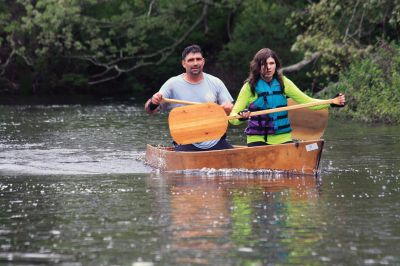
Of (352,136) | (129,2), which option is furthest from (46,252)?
(129,2)

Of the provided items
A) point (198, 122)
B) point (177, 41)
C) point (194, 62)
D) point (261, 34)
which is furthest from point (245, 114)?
point (177, 41)

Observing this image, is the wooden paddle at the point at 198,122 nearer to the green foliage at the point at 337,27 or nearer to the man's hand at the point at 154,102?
the man's hand at the point at 154,102

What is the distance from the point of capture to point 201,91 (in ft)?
45.7

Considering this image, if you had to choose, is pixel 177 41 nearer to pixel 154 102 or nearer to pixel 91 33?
pixel 91 33

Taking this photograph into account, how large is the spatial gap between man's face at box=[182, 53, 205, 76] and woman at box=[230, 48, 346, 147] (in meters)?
0.79

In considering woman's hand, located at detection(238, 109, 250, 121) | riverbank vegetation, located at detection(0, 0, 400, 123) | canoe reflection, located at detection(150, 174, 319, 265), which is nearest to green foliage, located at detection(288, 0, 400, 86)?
riverbank vegetation, located at detection(0, 0, 400, 123)

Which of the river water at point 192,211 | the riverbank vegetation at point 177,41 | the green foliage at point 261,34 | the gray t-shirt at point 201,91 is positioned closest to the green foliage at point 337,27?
the riverbank vegetation at point 177,41

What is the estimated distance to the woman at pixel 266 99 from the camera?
12.8 m

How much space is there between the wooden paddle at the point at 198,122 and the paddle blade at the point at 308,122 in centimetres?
124

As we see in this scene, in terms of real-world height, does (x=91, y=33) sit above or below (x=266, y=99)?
above

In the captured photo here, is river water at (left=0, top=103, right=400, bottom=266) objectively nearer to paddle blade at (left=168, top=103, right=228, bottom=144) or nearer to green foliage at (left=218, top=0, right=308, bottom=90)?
paddle blade at (left=168, top=103, right=228, bottom=144)

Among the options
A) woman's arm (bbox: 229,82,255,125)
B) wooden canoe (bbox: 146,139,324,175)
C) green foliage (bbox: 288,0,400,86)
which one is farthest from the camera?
→ green foliage (bbox: 288,0,400,86)

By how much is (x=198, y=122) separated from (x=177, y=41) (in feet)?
67.8

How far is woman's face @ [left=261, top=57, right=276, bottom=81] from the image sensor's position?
12.8 meters
